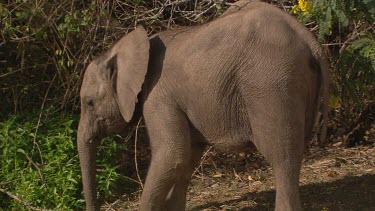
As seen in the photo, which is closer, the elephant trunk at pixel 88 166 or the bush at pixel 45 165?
the elephant trunk at pixel 88 166

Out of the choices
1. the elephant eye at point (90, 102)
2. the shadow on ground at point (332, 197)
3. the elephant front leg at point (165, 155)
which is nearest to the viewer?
the elephant front leg at point (165, 155)

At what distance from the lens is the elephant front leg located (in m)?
5.61

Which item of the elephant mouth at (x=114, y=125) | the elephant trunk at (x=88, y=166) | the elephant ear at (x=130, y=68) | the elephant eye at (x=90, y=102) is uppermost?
the elephant ear at (x=130, y=68)

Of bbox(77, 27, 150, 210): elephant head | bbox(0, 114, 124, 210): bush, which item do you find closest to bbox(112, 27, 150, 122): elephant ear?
bbox(77, 27, 150, 210): elephant head

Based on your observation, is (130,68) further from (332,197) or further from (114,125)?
(332,197)

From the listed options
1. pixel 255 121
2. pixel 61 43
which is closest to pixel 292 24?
pixel 255 121

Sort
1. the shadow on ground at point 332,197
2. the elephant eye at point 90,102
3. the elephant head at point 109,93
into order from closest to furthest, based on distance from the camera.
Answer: the elephant head at point 109,93
the elephant eye at point 90,102
the shadow on ground at point 332,197

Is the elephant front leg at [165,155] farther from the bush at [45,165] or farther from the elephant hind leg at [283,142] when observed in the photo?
the bush at [45,165]

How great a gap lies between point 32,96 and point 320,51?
4014 mm

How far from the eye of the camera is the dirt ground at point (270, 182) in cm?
691

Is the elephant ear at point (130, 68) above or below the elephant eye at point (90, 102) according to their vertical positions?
above

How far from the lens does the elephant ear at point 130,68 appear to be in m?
5.70

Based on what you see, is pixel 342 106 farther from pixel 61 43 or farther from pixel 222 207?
pixel 61 43

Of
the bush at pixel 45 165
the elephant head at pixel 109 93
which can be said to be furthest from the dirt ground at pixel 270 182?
the elephant head at pixel 109 93
